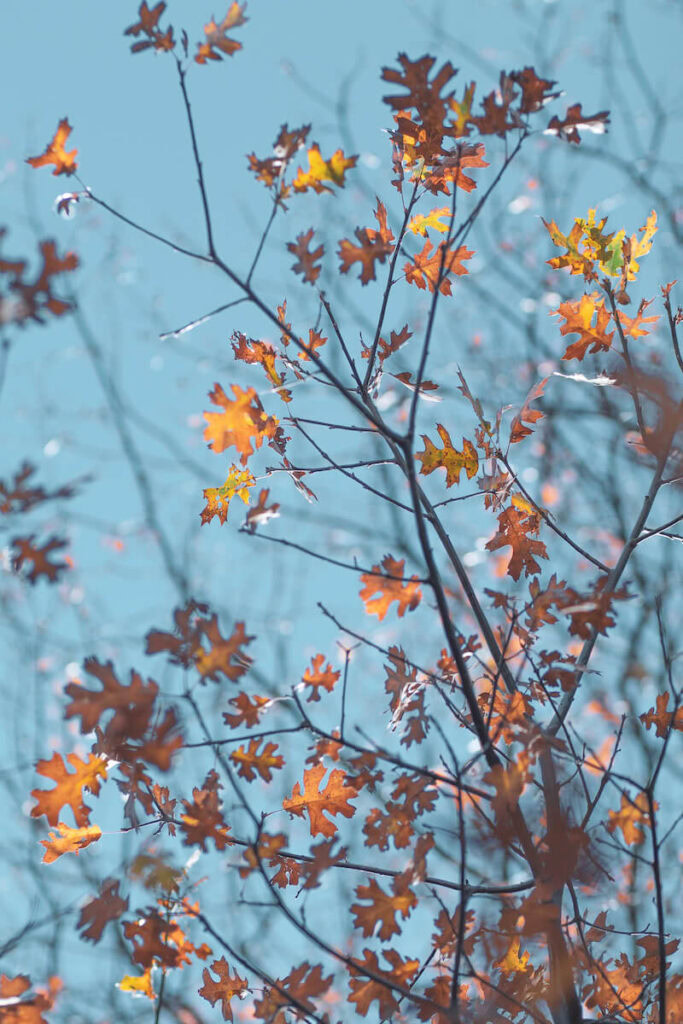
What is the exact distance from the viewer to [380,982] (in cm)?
157

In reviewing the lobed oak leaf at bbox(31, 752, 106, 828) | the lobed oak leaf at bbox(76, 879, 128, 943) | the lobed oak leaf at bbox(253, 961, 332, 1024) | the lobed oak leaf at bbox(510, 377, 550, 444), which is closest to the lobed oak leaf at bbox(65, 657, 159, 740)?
the lobed oak leaf at bbox(31, 752, 106, 828)

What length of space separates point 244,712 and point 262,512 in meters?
0.39

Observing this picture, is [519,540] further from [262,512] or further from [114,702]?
[114,702]

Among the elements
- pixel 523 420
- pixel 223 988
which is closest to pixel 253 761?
pixel 223 988

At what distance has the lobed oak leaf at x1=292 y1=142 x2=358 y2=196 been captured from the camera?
173 cm

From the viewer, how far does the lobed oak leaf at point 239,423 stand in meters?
1.88

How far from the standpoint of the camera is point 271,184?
5.92 ft

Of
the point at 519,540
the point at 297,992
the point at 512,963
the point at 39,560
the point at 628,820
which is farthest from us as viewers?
the point at 519,540

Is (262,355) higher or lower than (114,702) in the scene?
higher

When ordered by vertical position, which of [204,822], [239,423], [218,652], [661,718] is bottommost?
[204,822]

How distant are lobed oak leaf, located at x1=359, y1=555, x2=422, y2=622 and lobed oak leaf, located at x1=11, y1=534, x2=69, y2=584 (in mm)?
574

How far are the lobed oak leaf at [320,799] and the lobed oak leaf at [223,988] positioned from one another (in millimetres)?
357

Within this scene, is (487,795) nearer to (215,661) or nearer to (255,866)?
(255,866)

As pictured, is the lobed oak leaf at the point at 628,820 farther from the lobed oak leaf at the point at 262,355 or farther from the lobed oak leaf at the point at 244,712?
the lobed oak leaf at the point at 262,355
